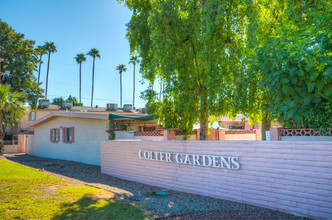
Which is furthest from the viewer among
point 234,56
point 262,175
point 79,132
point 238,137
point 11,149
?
point 11,149

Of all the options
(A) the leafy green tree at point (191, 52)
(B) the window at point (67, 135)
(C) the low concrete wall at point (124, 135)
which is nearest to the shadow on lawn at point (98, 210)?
(A) the leafy green tree at point (191, 52)

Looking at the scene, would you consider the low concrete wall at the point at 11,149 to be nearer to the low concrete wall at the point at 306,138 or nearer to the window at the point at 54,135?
the window at the point at 54,135

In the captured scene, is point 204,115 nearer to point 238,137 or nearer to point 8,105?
point 238,137

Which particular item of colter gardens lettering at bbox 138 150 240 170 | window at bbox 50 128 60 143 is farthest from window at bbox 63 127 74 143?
colter gardens lettering at bbox 138 150 240 170

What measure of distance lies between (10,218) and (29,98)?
2590cm

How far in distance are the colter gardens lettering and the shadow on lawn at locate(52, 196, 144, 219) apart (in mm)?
2681

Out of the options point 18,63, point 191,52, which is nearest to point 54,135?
point 18,63

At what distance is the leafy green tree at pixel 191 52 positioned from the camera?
32.8 feet

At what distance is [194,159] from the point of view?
8.70 m

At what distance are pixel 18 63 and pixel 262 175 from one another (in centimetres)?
2922

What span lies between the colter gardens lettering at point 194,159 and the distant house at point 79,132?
13.8 feet

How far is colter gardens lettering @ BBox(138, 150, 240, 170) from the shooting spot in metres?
7.62

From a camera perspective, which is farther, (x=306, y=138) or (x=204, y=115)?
(x=204, y=115)

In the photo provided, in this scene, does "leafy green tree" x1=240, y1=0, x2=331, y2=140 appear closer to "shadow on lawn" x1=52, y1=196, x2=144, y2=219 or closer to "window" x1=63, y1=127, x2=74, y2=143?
"shadow on lawn" x1=52, y1=196, x2=144, y2=219
